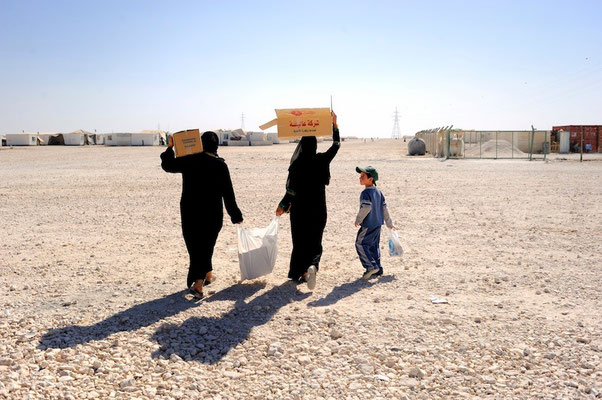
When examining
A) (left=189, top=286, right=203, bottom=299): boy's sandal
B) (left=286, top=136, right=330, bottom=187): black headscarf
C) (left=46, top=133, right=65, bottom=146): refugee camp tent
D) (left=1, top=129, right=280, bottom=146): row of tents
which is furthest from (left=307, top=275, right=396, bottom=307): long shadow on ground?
(left=46, top=133, right=65, bottom=146): refugee camp tent

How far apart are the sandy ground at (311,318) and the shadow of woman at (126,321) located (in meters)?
0.02

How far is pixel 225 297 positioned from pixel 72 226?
17.3 feet

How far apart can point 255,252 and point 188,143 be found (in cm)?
134

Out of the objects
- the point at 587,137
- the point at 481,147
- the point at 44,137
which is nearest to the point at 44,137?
the point at 44,137

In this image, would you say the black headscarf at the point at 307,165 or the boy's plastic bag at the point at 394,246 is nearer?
the black headscarf at the point at 307,165

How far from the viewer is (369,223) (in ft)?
19.8

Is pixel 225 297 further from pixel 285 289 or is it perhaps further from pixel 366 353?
pixel 366 353

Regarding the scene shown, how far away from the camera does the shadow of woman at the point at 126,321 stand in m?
4.26

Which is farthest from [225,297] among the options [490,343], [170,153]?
[490,343]

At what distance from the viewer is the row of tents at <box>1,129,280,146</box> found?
60312mm

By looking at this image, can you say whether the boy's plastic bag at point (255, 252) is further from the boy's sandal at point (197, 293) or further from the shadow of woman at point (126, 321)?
the boy's sandal at point (197, 293)

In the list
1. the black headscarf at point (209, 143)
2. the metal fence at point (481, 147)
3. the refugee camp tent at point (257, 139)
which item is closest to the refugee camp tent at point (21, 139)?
the refugee camp tent at point (257, 139)

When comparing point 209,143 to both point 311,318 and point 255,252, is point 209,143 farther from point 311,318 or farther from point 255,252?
point 311,318

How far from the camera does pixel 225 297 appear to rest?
543 centimetres
